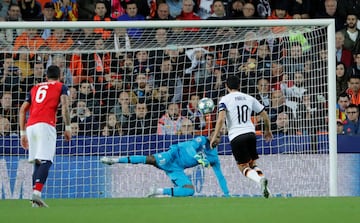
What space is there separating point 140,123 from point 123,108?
0.38 m

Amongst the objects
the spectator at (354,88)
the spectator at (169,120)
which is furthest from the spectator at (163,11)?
the spectator at (354,88)

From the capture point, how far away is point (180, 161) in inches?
617

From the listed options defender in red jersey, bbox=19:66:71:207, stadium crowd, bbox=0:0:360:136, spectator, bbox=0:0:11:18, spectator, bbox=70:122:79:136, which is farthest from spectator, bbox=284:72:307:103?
spectator, bbox=0:0:11:18

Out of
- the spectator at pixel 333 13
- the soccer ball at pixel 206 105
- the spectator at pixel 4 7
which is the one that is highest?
the spectator at pixel 4 7

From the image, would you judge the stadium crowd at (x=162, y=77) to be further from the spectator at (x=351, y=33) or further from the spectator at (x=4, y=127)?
the spectator at (x=351, y=33)

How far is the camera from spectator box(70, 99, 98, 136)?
661 inches

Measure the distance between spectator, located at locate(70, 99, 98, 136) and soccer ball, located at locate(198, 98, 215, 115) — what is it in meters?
1.87

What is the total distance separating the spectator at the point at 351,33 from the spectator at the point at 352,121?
2127 millimetres

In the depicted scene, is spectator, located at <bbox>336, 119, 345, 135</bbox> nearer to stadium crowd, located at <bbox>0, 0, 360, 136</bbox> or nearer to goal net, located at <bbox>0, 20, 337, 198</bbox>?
stadium crowd, located at <bbox>0, 0, 360, 136</bbox>

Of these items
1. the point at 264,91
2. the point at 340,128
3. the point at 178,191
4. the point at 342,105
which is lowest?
the point at 178,191

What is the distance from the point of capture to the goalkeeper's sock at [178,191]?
15391 millimetres

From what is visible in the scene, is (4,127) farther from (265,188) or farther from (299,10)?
(299,10)

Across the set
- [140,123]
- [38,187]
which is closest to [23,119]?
[38,187]

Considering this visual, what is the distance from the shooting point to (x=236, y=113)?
47.9ft
